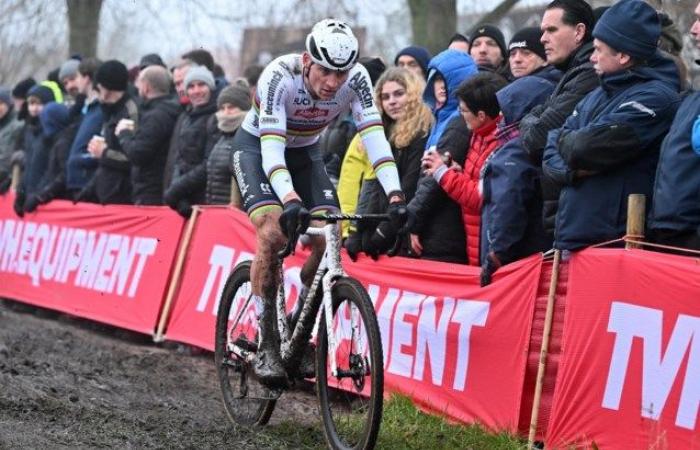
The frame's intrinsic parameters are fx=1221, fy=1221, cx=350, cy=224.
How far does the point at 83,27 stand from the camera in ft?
68.0

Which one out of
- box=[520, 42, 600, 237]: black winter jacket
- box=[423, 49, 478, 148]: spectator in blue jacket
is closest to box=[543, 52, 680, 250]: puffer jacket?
box=[520, 42, 600, 237]: black winter jacket

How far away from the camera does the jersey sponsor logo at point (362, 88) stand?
24.5ft

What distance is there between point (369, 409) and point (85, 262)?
7563mm

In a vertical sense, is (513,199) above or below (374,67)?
below

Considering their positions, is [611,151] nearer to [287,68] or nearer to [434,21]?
[287,68]

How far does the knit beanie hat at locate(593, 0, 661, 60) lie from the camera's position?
22.1 ft

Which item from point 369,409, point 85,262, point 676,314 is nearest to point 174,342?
point 85,262

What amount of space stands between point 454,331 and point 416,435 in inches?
33.5

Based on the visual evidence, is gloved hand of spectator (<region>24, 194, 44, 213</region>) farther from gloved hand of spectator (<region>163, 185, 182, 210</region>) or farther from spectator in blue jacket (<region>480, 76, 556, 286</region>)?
spectator in blue jacket (<region>480, 76, 556, 286</region>)

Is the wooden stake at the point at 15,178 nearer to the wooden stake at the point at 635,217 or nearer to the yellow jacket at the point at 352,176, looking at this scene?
the yellow jacket at the point at 352,176

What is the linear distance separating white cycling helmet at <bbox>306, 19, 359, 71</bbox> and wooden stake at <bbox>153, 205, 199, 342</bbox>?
4.84 metres

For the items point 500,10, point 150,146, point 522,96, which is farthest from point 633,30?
point 500,10

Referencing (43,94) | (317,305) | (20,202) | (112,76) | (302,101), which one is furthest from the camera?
(43,94)

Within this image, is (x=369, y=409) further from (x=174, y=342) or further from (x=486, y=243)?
(x=174, y=342)
